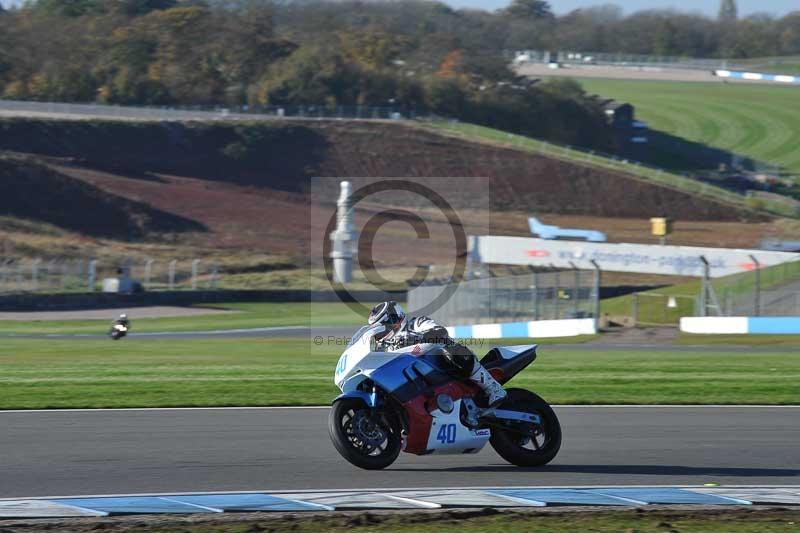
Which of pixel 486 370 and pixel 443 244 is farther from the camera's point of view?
pixel 443 244

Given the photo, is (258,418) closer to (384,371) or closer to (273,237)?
(384,371)

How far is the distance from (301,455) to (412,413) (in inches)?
57.4

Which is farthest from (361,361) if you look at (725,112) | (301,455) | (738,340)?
(725,112)

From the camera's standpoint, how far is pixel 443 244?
64.8m

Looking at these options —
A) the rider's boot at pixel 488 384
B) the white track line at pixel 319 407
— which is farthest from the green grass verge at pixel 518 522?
the white track line at pixel 319 407

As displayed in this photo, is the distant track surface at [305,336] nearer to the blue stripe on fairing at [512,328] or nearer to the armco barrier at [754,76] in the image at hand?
the blue stripe on fairing at [512,328]

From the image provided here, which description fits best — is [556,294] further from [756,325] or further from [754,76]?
[754,76]

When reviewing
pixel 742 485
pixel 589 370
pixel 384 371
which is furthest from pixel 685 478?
pixel 589 370

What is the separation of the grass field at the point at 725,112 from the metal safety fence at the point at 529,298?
6962cm

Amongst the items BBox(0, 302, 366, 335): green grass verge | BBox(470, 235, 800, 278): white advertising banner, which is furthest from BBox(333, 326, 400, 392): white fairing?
BBox(470, 235, 800, 278): white advertising banner

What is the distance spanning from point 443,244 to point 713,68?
85.3m

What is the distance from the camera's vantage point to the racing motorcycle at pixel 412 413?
9828mm

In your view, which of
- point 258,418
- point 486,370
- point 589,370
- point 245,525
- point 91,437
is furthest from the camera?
point 589,370

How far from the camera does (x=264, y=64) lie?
327 feet
